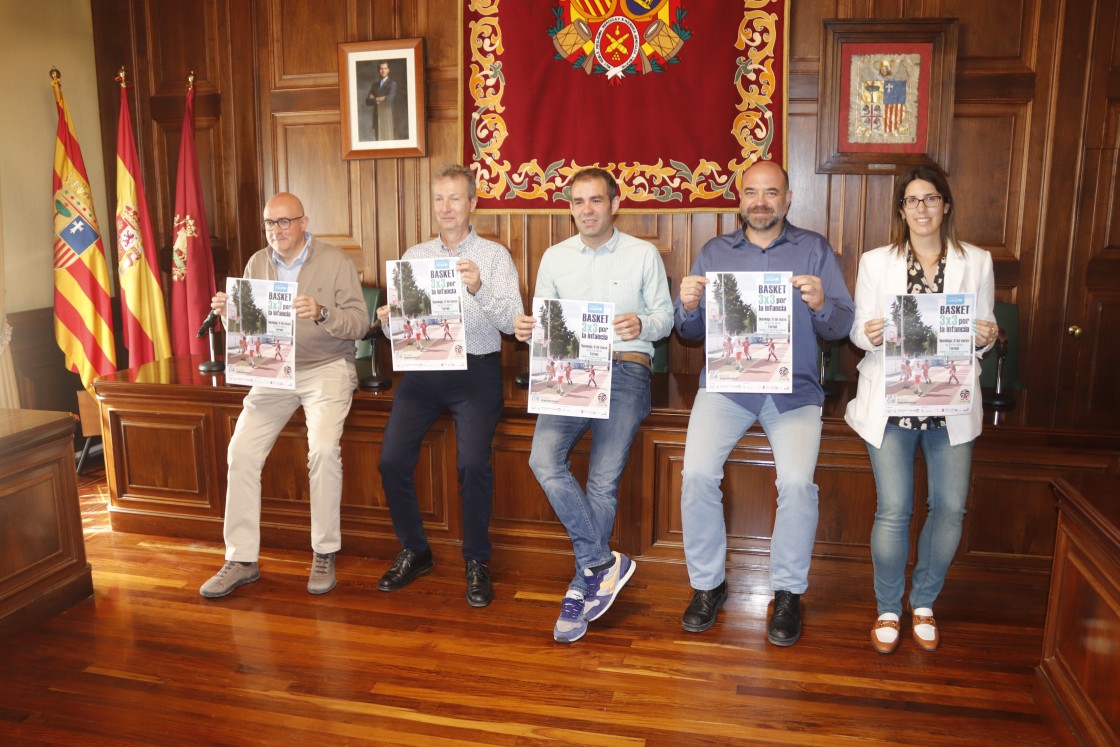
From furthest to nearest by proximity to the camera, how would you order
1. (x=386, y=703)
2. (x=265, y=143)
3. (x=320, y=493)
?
(x=265, y=143)
(x=320, y=493)
(x=386, y=703)

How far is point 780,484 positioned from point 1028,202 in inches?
73.0

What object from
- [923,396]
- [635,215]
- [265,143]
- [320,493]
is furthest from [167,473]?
[923,396]

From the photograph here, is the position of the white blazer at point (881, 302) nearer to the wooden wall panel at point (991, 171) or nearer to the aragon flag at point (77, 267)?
the wooden wall panel at point (991, 171)

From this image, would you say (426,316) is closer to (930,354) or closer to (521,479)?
(521,479)

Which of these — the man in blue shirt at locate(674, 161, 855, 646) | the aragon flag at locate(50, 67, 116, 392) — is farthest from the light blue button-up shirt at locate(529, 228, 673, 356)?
the aragon flag at locate(50, 67, 116, 392)

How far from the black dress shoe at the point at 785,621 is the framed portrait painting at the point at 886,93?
72.2 inches

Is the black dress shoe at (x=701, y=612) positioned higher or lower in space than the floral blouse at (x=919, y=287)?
lower

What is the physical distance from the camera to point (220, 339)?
4266 mm

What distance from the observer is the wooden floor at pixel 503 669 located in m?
2.19

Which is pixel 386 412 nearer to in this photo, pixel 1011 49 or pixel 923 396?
pixel 923 396

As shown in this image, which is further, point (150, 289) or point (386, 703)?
point (150, 289)

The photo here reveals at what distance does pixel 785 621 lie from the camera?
8.56 feet

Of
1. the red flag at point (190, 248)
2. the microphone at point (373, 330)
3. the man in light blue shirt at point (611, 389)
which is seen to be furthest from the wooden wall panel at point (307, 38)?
the man in light blue shirt at point (611, 389)

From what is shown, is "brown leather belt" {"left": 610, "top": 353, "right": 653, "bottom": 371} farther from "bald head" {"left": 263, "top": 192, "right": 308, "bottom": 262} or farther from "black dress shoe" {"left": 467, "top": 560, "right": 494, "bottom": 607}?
"bald head" {"left": 263, "top": 192, "right": 308, "bottom": 262}
